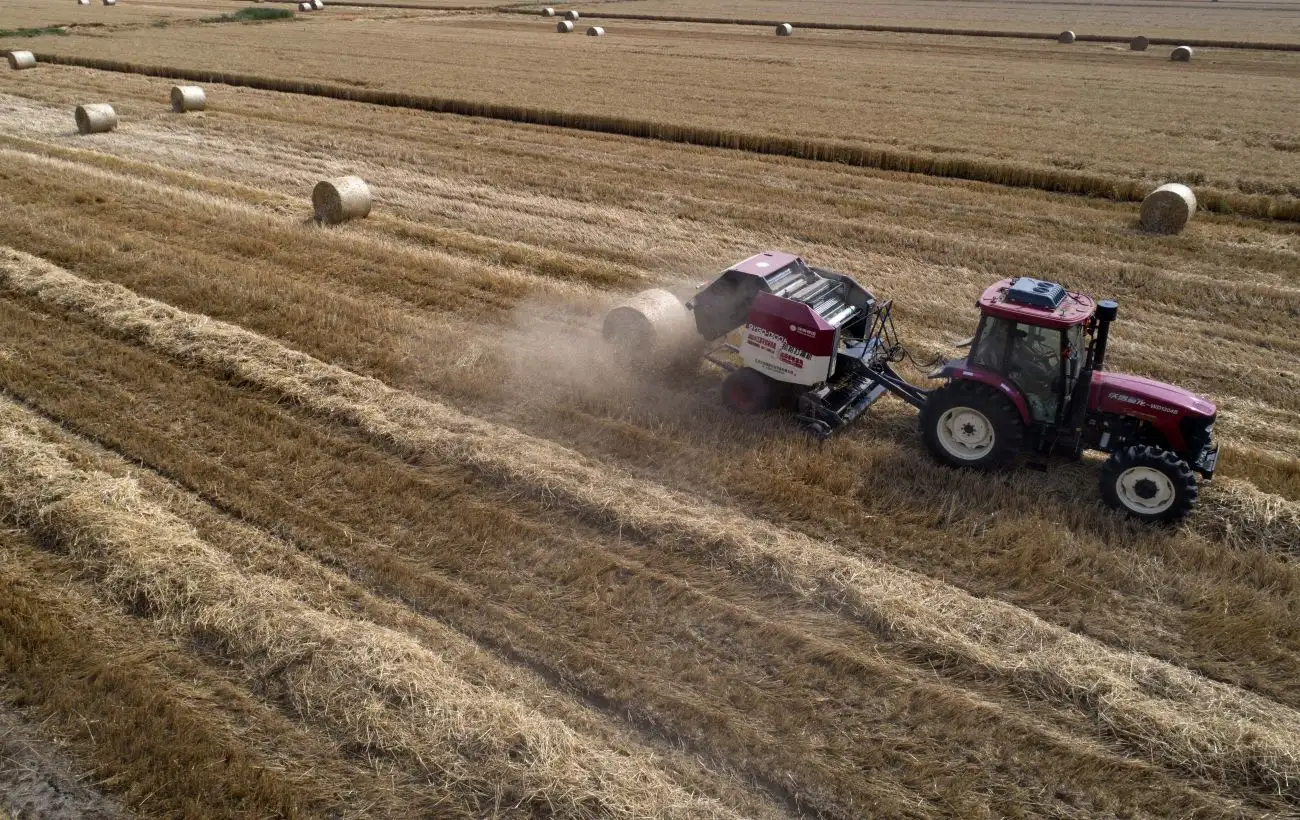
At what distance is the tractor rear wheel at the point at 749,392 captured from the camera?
27.3 feet

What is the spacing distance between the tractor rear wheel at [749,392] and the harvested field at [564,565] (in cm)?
18

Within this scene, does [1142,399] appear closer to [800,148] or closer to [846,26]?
[800,148]

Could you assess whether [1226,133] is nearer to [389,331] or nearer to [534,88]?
[534,88]

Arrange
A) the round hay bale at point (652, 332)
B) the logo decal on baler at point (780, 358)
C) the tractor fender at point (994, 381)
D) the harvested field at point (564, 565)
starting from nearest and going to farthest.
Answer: the harvested field at point (564, 565) < the tractor fender at point (994, 381) < the logo decal on baler at point (780, 358) < the round hay bale at point (652, 332)

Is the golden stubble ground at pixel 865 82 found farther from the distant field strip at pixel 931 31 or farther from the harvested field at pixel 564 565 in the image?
the harvested field at pixel 564 565

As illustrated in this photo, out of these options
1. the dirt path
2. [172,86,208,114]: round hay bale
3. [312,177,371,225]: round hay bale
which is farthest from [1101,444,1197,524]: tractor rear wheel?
[172,86,208,114]: round hay bale

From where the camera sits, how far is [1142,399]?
6953mm

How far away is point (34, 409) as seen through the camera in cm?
809

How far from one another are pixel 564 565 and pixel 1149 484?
14.1 ft

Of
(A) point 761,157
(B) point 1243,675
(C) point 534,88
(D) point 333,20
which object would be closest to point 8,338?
(B) point 1243,675

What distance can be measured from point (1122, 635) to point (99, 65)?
32.8 meters

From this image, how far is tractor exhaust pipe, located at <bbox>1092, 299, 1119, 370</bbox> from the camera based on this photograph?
6658 mm

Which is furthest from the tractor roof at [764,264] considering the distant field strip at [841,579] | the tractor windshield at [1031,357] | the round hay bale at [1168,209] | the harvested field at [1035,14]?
the harvested field at [1035,14]

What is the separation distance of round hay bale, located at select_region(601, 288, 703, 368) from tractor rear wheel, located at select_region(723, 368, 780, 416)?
32.3 inches
